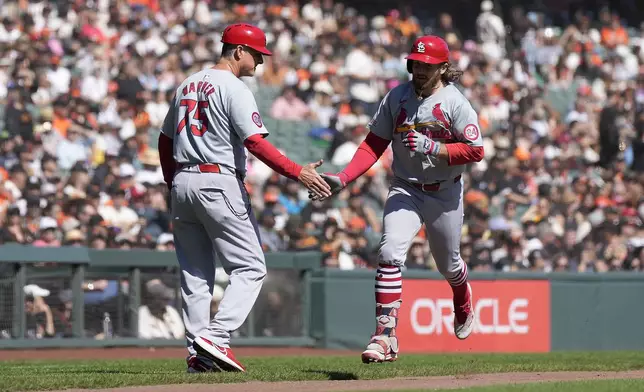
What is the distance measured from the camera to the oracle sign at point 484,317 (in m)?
14.9

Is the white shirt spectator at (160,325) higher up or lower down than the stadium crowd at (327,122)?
lower down

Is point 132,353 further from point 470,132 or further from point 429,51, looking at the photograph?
point 429,51

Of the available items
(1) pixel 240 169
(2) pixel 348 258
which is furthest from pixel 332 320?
(1) pixel 240 169

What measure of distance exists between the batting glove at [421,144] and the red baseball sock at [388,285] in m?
0.79

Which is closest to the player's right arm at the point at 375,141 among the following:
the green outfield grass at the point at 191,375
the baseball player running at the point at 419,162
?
the baseball player running at the point at 419,162

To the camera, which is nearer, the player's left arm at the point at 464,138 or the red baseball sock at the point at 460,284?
the player's left arm at the point at 464,138

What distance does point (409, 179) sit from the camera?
27.5 ft

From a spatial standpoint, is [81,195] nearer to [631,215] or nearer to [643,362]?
[643,362]

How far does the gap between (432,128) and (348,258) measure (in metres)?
7.87

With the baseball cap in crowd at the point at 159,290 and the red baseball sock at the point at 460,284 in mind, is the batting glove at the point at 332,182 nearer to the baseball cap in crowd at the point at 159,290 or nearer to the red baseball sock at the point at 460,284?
the red baseball sock at the point at 460,284

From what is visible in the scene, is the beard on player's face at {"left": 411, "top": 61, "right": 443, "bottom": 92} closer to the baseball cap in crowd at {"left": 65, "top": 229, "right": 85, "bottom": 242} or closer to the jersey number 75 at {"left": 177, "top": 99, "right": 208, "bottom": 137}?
the jersey number 75 at {"left": 177, "top": 99, "right": 208, "bottom": 137}

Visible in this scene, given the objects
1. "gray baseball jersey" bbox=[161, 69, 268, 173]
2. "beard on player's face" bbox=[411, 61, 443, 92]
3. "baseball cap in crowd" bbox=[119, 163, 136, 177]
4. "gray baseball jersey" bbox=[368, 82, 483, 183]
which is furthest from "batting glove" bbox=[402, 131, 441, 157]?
"baseball cap in crowd" bbox=[119, 163, 136, 177]

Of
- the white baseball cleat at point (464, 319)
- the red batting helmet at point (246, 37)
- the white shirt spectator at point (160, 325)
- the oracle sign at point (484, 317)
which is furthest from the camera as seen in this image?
the oracle sign at point (484, 317)

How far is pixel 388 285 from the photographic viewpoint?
803 cm
